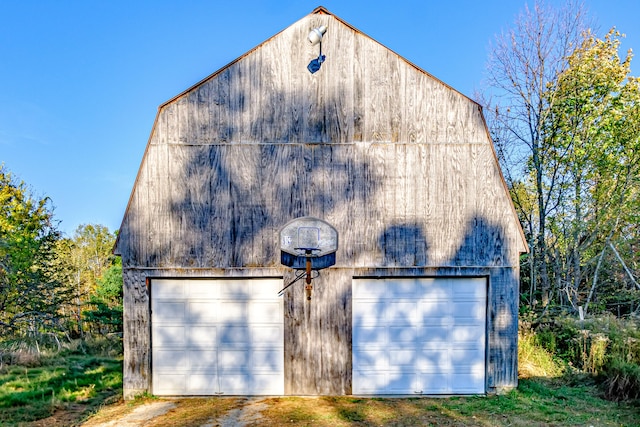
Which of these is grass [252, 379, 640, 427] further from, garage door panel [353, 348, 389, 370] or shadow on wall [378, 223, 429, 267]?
shadow on wall [378, 223, 429, 267]

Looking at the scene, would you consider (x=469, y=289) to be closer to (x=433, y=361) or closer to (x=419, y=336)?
(x=419, y=336)

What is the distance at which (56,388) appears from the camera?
22.5 feet

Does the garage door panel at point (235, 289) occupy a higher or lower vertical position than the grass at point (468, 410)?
higher

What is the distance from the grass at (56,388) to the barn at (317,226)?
135 centimetres

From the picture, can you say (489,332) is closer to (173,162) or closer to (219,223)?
(219,223)

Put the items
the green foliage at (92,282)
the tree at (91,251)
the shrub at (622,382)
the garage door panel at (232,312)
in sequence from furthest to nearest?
the tree at (91,251)
the green foliage at (92,282)
the garage door panel at (232,312)
the shrub at (622,382)

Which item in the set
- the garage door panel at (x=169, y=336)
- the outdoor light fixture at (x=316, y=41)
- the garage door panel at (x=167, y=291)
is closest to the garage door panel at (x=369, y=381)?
the garage door panel at (x=169, y=336)

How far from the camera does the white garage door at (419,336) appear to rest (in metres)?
6.27

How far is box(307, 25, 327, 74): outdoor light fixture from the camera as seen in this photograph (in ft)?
19.9

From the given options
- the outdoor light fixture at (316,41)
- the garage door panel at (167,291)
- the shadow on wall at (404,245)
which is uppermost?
the outdoor light fixture at (316,41)

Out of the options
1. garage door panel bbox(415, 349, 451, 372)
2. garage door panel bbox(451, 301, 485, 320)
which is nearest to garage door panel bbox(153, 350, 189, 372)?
garage door panel bbox(415, 349, 451, 372)

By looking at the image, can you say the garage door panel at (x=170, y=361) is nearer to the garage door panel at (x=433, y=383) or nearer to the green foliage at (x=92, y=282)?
the green foliage at (x=92, y=282)

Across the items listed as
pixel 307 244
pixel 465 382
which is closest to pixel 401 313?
pixel 465 382

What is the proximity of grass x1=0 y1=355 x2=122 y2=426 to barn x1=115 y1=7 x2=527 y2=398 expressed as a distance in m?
1.35
